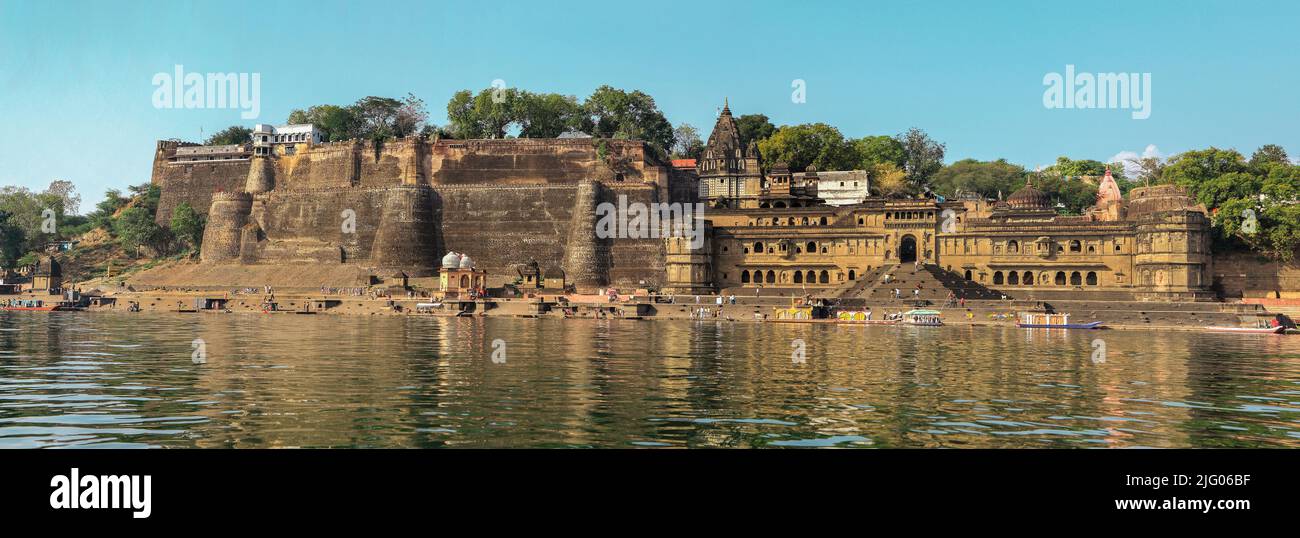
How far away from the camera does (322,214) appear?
91.1 m

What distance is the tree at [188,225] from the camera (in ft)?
330

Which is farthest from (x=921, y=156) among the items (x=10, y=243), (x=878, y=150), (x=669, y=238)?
(x=10, y=243)

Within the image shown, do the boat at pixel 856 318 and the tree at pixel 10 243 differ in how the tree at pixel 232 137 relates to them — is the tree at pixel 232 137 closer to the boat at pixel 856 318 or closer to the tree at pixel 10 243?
the tree at pixel 10 243

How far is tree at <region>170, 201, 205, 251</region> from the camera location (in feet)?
330

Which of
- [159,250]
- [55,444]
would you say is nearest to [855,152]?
[159,250]

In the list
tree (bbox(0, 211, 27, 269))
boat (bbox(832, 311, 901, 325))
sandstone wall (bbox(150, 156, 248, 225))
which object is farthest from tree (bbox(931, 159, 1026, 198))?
tree (bbox(0, 211, 27, 269))

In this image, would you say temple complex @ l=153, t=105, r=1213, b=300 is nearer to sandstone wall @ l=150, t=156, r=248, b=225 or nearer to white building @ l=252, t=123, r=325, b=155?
sandstone wall @ l=150, t=156, r=248, b=225

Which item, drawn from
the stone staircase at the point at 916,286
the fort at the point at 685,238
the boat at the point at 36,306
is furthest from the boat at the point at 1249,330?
the boat at the point at 36,306

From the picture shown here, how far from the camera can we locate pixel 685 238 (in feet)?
248

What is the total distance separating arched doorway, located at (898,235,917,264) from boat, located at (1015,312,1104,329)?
1737 cm

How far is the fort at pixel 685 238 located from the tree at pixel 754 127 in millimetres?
11855

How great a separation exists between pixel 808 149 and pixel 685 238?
1323 inches

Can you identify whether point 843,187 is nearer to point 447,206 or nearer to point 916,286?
point 916,286
